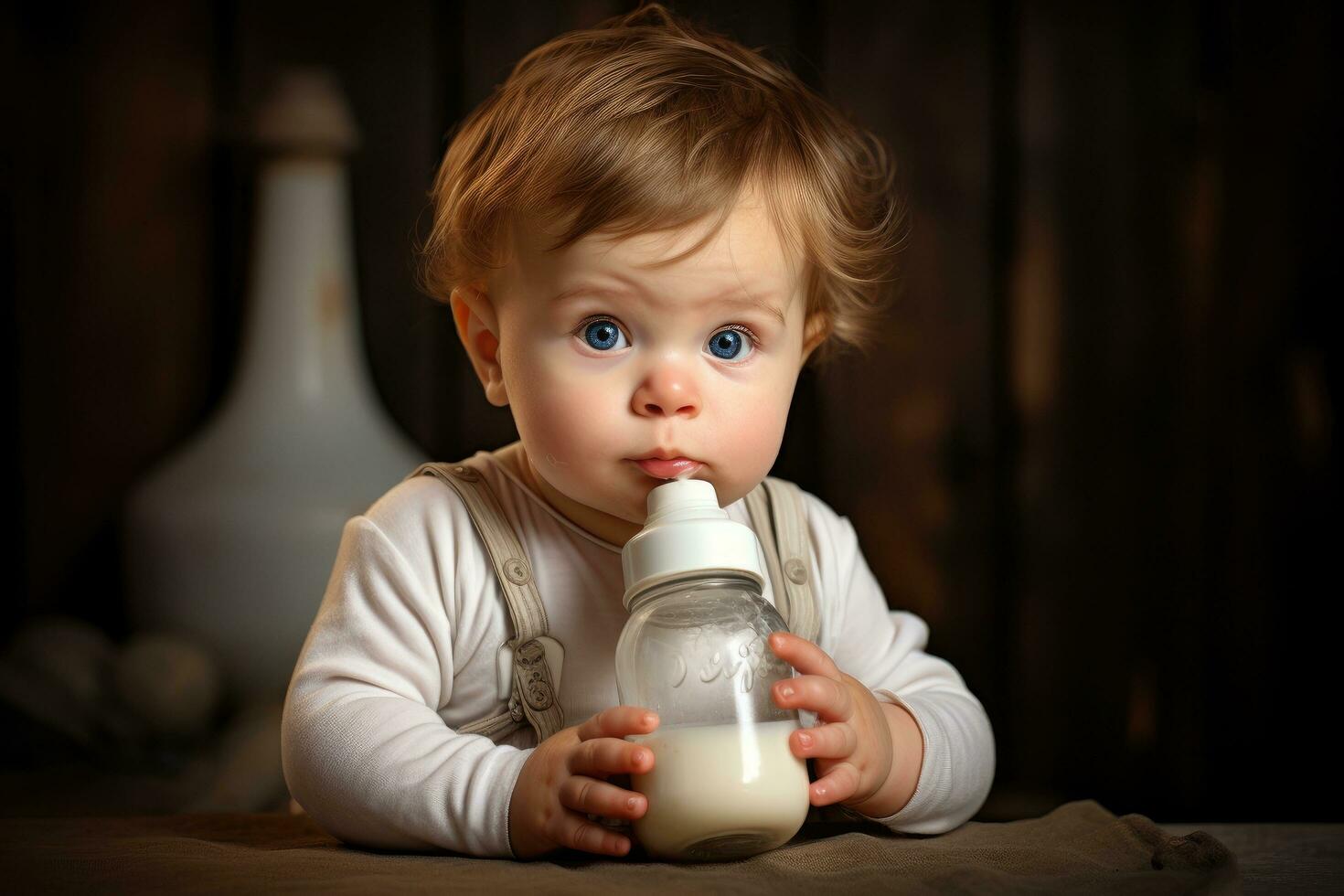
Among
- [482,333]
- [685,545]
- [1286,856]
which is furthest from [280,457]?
[1286,856]

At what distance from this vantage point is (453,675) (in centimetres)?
77

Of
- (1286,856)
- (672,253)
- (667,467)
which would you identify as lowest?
(1286,856)

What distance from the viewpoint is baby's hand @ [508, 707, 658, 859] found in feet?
1.91

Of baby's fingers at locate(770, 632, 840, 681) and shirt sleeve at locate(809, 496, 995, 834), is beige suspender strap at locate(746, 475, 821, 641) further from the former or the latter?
baby's fingers at locate(770, 632, 840, 681)

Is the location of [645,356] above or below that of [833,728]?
above

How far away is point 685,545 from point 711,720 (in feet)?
0.29

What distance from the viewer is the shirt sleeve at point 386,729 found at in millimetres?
647

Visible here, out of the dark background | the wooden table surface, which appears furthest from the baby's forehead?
the dark background

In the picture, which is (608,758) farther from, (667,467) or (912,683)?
(912,683)

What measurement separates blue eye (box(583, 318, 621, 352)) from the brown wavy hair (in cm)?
5

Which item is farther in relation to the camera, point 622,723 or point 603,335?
point 603,335

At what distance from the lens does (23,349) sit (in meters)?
1.27

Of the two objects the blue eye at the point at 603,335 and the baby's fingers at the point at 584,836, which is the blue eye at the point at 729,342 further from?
the baby's fingers at the point at 584,836

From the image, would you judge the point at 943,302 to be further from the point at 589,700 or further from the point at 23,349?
the point at 23,349
